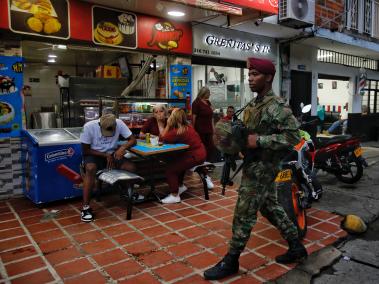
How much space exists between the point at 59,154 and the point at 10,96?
140cm

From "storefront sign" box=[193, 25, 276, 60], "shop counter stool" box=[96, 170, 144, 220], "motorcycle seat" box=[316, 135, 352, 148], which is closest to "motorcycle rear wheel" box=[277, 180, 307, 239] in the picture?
"shop counter stool" box=[96, 170, 144, 220]

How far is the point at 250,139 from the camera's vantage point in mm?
2730

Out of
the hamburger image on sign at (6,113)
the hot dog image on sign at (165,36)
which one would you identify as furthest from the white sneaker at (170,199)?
the hot dog image on sign at (165,36)

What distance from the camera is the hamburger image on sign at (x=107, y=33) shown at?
6.31 metres

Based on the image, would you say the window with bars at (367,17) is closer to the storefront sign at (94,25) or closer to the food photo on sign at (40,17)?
the storefront sign at (94,25)

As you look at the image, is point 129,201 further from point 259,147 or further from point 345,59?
point 345,59

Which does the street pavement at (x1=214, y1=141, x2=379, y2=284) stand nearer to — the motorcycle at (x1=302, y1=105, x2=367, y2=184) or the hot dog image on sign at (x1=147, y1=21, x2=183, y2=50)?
the motorcycle at (x1=302, y1=105, x2=367, y2=184)

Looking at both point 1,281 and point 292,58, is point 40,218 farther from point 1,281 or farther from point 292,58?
point 292,58

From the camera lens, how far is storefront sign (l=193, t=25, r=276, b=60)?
316 inches

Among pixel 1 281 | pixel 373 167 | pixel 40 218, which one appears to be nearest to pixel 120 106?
pixel 40 218

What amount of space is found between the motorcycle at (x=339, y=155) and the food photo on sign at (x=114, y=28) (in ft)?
13.8

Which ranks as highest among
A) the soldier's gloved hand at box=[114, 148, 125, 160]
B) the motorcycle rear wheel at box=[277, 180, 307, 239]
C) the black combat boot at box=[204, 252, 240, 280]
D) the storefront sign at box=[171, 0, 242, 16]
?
the storefront sign at box=[171, 0, 242, 16]

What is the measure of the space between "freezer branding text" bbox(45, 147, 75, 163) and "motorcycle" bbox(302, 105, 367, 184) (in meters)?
4.17

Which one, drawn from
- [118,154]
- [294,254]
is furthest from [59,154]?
[294,254]
